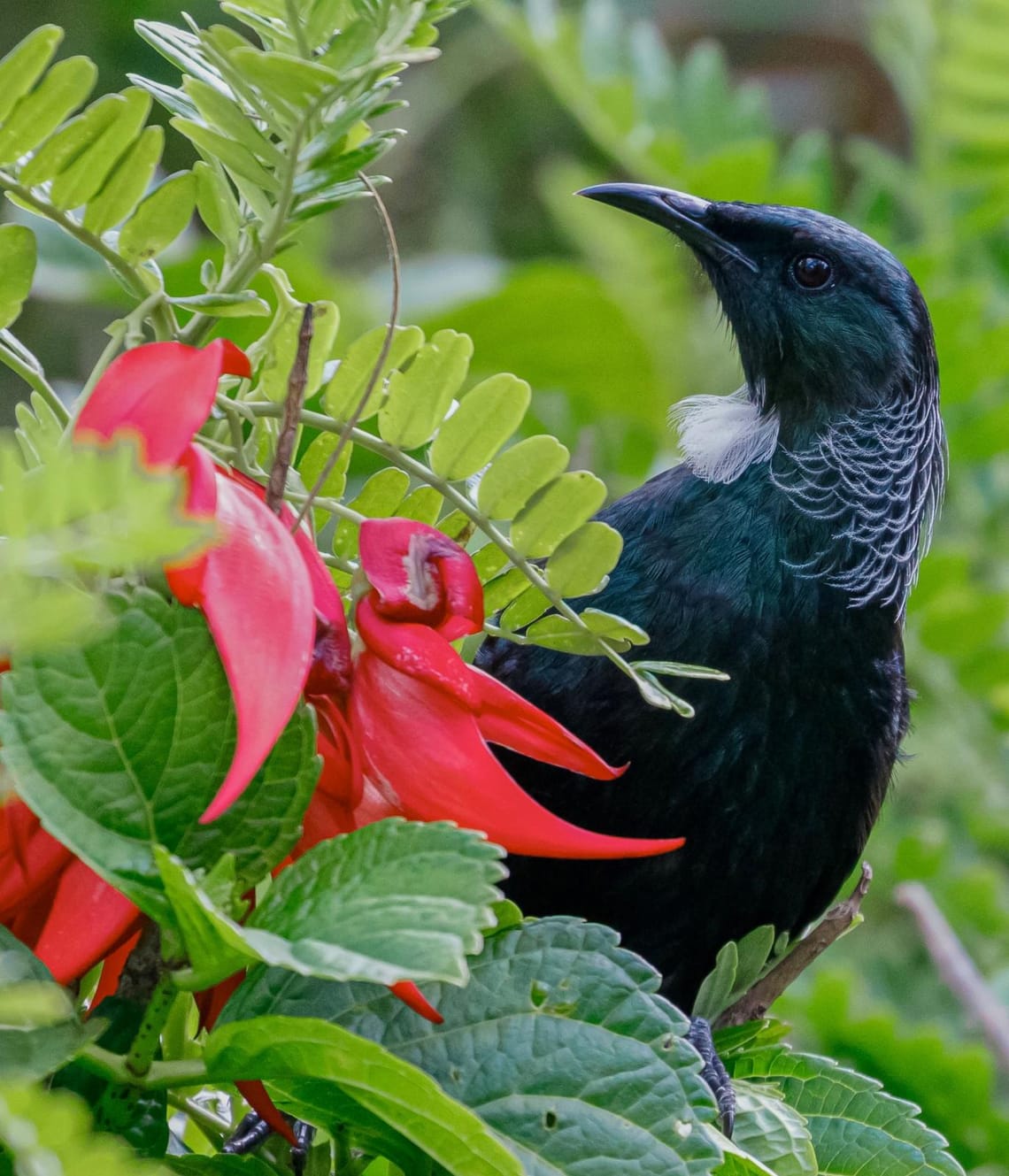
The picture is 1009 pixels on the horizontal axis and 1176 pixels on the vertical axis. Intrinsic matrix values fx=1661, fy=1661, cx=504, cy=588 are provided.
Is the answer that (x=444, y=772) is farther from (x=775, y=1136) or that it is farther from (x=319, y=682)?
(x=775, y=1136)

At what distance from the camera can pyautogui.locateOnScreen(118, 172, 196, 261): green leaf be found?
716 millimetres

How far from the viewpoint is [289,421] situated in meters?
0.65

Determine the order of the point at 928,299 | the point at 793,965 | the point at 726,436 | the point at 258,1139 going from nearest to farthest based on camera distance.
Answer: the point at 258,1139, the point at 793,965, the point at 726,436, the point at 928,299

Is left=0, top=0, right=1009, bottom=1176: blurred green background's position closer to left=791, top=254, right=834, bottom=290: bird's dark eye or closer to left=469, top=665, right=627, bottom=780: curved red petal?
left=791, top=254, right=834, bottom=290: bird's dark eye

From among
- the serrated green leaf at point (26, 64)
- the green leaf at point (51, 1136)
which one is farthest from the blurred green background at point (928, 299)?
the green leaf at point (51, 1136)

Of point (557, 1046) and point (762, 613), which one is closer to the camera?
point (557, 1046)

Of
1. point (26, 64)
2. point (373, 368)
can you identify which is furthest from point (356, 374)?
point (26, 64)

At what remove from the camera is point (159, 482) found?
40 cm

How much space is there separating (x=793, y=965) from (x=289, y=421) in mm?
612

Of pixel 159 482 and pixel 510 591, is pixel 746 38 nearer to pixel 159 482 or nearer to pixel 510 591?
pixel 510 591

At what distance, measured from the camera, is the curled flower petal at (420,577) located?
2.27 ft

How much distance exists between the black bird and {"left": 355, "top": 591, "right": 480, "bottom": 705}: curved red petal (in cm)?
62

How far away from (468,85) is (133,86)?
3083 mm

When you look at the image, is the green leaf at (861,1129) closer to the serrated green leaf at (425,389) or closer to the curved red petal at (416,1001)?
the curved red petal at (416,1001)
